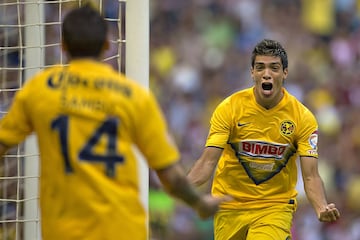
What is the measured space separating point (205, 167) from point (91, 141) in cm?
252

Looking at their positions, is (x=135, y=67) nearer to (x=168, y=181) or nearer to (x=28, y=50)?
(x=28, y=50)

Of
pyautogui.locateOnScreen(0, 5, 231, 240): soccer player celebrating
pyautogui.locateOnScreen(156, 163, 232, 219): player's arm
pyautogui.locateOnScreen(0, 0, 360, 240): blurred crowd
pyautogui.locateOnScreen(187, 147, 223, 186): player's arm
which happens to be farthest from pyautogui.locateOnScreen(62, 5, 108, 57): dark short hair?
pyautogui.locateOnScreen(0, 0, 360, 240): blurred crowd

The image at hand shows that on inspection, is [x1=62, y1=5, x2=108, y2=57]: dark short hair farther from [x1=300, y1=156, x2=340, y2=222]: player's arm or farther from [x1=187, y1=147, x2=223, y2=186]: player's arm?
[x1=300, y1=156, x2=340, y2=222]: player's arm

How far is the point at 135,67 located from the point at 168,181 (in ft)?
8.12

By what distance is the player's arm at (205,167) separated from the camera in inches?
250

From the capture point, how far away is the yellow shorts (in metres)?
6.61

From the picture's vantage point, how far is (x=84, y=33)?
13.2 feet

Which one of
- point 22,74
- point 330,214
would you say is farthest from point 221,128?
point 22,74

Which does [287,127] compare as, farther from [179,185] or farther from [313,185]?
[179,185]

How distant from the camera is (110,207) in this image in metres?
3.99

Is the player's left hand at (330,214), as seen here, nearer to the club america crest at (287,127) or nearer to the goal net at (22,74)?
the club america crest at (287,127)

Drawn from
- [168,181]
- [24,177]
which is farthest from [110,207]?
[24,177]

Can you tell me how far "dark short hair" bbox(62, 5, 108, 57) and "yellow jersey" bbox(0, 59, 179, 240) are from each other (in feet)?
0.18


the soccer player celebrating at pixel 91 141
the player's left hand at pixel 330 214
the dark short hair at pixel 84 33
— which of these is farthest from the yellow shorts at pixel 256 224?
the dark short hair at pixel 84 33
